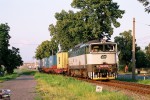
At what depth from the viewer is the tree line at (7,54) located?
91.4 metres

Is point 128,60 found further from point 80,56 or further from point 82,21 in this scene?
point 80,56

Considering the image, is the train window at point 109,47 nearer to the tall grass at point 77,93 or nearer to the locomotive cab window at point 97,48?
the locomotive cab window at point 97,48

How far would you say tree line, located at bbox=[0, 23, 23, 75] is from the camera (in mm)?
91450

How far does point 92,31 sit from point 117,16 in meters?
4.98

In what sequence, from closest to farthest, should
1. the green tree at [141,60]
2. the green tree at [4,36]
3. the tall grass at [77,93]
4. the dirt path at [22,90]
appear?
the tall grass at [77,93] < the dirt path at [22,90] < the green tree at [141,60] < the green tree at [4,36]

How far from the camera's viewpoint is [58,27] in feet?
237

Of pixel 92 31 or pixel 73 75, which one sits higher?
pixel 92 31

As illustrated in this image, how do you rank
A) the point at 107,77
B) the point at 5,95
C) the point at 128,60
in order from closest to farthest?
the point at 5,95 → the point at 107,77 → the point at 128,60

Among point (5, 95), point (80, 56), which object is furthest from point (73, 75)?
point (5, 95)

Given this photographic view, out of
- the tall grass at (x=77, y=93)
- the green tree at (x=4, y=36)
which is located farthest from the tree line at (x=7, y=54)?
the tall grass at (x=77, y=93)

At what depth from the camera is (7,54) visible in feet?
337

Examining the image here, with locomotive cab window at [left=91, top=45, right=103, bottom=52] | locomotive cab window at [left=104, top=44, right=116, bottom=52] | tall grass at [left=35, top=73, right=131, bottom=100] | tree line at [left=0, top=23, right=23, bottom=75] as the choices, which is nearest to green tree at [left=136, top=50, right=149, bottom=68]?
tree line at [left=0, top=23, right=23, bottom=75]

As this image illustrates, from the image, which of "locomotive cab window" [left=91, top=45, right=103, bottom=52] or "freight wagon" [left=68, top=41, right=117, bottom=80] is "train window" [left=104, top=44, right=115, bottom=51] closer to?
"freight wagon" [left=68, top=41, right=117, bottom=80]

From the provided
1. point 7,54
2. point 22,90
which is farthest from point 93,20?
point 7,54
